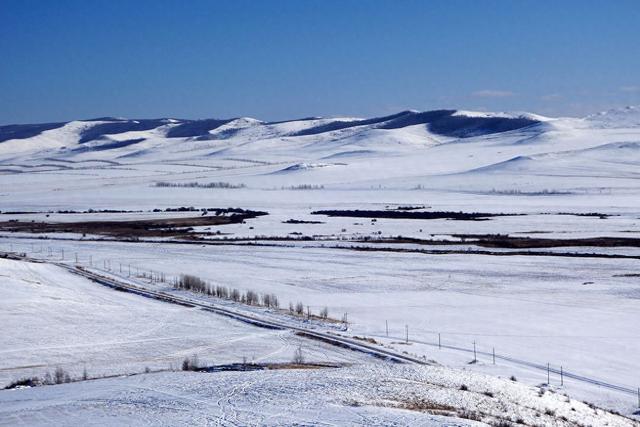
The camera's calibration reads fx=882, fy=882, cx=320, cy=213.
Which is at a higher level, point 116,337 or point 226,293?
point 226,293

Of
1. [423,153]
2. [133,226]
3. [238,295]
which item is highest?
[423,153]

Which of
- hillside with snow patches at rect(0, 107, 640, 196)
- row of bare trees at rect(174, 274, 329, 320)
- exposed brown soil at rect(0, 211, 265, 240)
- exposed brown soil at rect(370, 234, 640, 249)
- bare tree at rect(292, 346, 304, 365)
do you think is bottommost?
bare tree at rect(292, 346, 304, 365)

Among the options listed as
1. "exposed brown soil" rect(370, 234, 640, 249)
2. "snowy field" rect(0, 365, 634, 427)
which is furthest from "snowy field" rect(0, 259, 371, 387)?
"exposed brown soil" rect(370, 234, 640, 249)

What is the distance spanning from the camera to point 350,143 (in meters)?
159

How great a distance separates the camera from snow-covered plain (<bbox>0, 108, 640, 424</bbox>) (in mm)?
19875

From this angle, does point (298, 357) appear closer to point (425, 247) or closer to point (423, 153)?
point (425, 247)

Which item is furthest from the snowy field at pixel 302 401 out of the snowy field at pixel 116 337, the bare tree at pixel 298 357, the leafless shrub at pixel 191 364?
the snowy field at pixel 116 337

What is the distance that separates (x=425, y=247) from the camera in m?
39.1

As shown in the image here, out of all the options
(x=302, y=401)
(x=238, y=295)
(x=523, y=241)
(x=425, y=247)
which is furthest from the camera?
(x=523, y=241)

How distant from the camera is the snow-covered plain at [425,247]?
19.9 m

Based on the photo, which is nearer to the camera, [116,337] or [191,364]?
[191,364]

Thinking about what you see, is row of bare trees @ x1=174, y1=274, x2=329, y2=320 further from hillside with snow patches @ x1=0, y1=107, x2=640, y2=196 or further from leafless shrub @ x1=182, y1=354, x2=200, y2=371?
hillside with snow patches @ x1=0, y1=107, x2=640, y2=196

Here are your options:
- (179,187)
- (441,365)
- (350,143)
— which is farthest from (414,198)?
(350,143)

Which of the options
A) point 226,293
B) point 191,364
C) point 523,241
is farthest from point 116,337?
point 523,241
